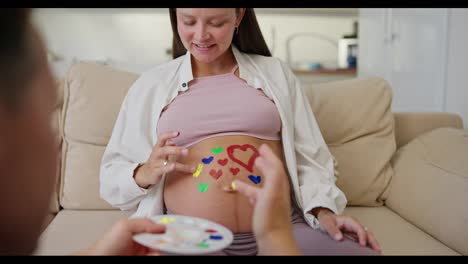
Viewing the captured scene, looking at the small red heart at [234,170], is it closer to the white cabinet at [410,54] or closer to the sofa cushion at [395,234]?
the sofa cushion at [395,234]

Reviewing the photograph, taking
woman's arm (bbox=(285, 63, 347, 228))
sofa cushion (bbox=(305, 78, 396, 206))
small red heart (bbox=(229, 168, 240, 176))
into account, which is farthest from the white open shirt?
sofa cushion (bbox=(305, 78, 396, 206))

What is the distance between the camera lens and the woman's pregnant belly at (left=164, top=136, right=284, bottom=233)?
55 centimetres

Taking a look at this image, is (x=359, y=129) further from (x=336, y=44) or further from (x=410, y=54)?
(x=336, y=44)

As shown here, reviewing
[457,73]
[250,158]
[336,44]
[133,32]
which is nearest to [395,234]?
[250,158]

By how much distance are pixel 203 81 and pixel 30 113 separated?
336 mm

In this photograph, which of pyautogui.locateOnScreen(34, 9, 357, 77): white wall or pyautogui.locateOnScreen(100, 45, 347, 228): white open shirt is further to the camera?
pyautogui.locateOnScreen(100, 45, 347, 228): white open shirt

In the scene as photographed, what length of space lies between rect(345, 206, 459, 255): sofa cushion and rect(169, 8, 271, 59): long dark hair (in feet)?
1.11

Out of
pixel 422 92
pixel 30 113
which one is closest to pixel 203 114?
pixel 30 113

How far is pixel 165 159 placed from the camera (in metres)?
0.59

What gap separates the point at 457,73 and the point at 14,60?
3.20 ft

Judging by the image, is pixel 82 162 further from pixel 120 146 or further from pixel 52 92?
pixel 52 92

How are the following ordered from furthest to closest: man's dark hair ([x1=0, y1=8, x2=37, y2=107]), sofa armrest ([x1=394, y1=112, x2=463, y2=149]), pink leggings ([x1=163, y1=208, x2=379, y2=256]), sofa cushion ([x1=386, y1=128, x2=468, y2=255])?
sofa armrest ([x1=394, y1=112, x2=463, y2=149]) → sofa cushion ([x1=386, y1=128, x2=468, y2=255]) → pink leggings ([x1=163, y1=208, x2=379, y2=256]) → man's dark hair ([x1=0, y1=8, x2=37, y2=107])

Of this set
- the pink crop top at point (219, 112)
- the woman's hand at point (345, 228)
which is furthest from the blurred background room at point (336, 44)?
the woman's hand at point (345, 228)

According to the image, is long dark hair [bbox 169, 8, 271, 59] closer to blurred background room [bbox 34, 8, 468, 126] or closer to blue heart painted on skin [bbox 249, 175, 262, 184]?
blurred background room [bbox 34, 8, 468, 126]
